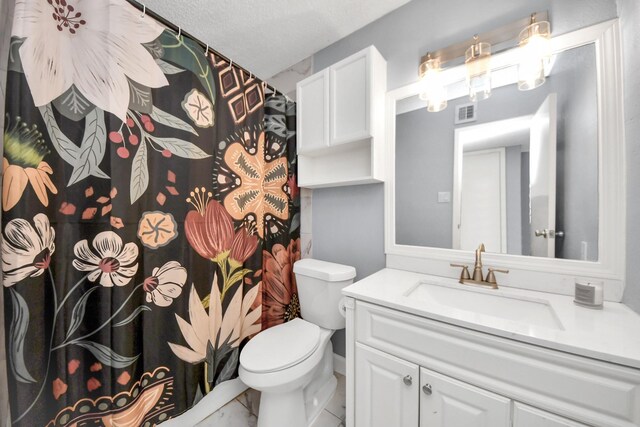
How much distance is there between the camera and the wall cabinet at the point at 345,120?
4.27 feet

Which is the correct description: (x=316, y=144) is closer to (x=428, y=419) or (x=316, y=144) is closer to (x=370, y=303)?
(x=370, y=303)

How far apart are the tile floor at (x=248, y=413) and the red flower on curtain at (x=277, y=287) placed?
0.42 m

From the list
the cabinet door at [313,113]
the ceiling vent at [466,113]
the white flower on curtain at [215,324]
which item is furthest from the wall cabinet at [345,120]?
the white flower on curtain at [215,324]

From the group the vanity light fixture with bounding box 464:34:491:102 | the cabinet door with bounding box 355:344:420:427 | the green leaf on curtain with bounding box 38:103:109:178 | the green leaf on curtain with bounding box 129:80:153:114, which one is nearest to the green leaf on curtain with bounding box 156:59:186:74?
the green leaf on curtain with bounding box 129:80:153:114

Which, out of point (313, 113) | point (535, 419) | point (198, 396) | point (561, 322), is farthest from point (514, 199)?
point (198, 396)

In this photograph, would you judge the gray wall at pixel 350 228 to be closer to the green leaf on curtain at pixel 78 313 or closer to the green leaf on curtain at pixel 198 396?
the green leaf on curtain at pixel 198 396

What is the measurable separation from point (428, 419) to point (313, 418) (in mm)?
723

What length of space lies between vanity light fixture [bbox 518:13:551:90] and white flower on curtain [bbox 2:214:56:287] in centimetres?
198

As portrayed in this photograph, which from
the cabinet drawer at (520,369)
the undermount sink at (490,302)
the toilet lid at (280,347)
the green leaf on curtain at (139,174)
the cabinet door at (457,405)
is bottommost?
the toilet lid at (280,347)

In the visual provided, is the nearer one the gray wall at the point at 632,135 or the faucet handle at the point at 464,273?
the gray wall at the point at 632,135

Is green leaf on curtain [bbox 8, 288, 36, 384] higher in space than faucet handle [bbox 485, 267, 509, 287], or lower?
lower

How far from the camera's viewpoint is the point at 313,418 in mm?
1235

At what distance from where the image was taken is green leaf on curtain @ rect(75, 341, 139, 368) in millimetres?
870

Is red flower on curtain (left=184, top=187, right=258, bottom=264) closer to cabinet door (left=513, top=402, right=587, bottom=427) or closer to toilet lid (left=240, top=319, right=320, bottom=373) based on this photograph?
toilet lid (left=240, top=319, right=320, bottom=373)
